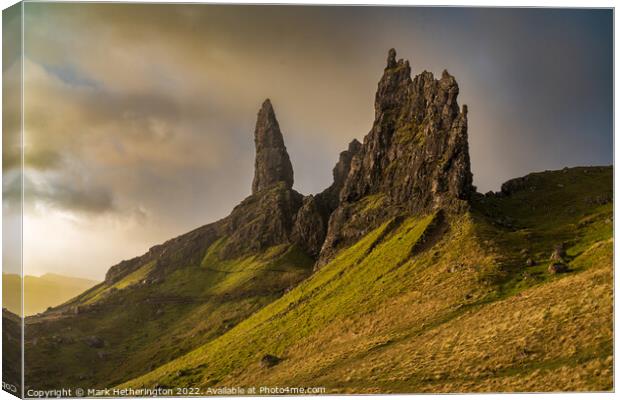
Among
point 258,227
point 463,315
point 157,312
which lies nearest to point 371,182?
point 258,227

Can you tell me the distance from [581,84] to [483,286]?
61.8ft

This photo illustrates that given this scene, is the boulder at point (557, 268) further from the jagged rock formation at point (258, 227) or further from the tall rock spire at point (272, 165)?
the jagged rock formation at point (258, 227)

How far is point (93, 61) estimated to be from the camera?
47.2 m

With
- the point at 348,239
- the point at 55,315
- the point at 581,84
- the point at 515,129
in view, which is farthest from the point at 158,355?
the point at 581,84

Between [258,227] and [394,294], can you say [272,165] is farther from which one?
[394,294]

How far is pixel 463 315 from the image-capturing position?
4653 cm

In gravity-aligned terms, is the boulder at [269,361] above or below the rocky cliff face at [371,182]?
below

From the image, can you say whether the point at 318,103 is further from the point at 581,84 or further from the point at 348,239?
the point at 348,239

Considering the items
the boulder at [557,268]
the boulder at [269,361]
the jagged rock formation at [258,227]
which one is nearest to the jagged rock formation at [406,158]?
the boulder at [557,268]

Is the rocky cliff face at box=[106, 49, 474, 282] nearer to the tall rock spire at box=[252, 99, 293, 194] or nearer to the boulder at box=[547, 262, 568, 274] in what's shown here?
the tall rock spire at box=[252, 99, 293, 194]

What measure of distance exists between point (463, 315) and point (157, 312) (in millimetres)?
81769

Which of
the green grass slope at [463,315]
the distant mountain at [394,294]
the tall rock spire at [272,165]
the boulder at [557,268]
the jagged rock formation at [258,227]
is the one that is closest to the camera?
the green grass slope at [463,315]

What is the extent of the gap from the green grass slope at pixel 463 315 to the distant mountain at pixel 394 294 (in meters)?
0.18

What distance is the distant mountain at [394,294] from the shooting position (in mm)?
39375
